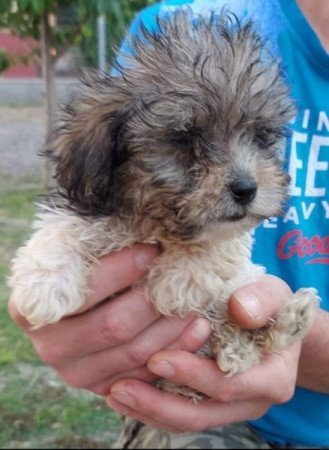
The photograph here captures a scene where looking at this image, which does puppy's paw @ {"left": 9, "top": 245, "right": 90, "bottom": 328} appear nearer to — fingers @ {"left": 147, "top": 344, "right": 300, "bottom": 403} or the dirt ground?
fingers @ {"left": 147, "top": 344, "right": 300, "bottom": 403}

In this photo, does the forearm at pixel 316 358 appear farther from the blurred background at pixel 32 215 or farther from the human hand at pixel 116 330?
the blurred background at pixel 32 215

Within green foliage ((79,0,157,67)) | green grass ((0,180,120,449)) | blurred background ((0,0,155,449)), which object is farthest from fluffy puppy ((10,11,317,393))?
green grass ((0,180,120,449))

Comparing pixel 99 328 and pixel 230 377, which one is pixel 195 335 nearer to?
pixel 230 377

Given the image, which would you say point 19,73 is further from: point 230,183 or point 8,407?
point 230,183

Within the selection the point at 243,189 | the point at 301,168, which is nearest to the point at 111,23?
the point at 301,168

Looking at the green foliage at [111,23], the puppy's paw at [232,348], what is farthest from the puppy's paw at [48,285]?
the green foliage at [111,23]

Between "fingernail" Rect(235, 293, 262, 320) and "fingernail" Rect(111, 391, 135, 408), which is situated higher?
"fingernail" Rect(235, 293, 262, 320)
